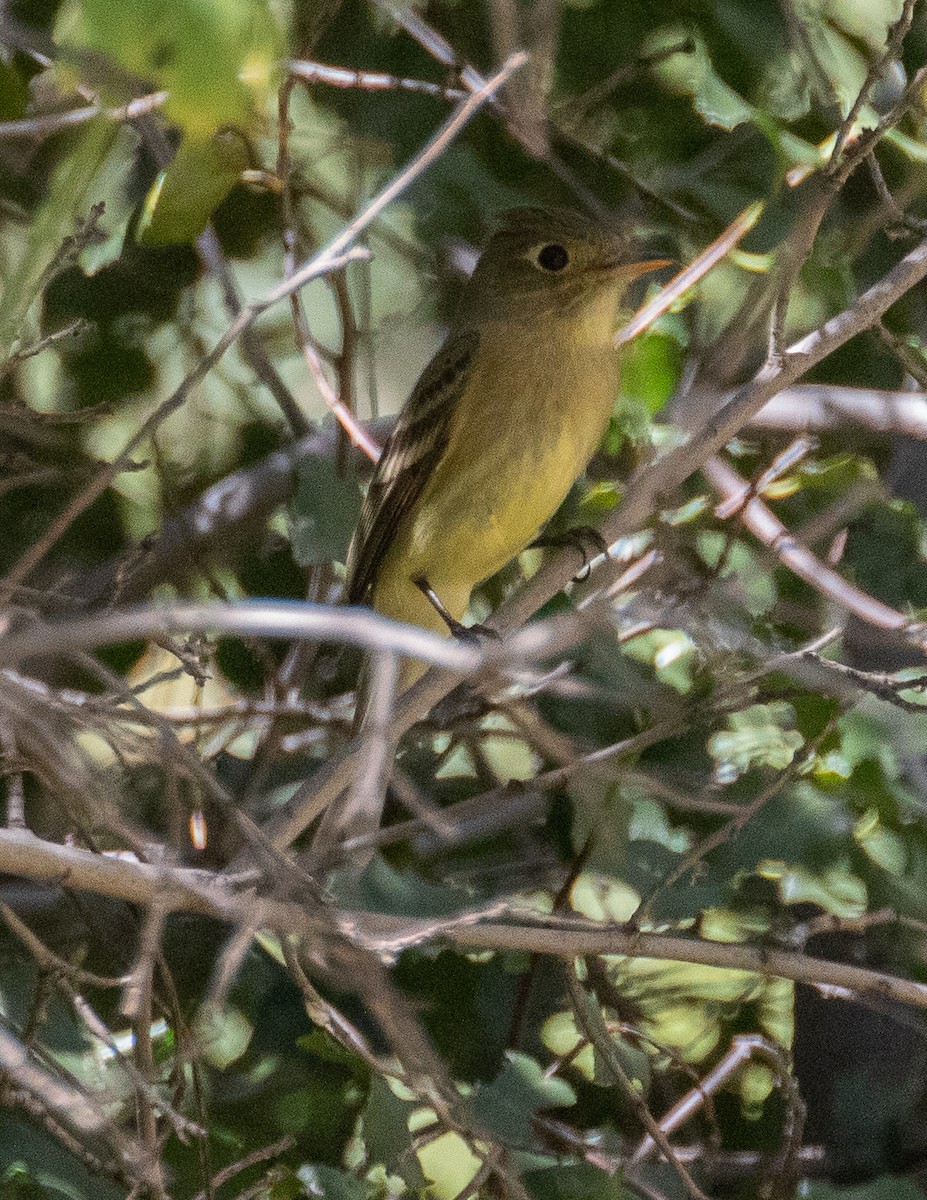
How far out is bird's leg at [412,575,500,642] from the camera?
138 inches

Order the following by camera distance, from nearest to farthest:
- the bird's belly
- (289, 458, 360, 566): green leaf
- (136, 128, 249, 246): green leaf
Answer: (136, 128, 249, 246): green leaf
(289, 458, 360, 566): green leaf
the bird's belly

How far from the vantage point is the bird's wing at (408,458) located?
3.61 metres

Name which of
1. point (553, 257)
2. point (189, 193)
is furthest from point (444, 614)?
point (189, 193)

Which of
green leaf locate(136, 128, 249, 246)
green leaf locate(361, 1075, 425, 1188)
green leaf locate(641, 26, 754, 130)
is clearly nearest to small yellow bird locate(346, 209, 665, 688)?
green leaf locate(641, 26, 754, 130)

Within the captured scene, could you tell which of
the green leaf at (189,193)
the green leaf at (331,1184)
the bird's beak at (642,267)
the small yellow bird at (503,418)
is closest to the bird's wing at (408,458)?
the small yellow bird at (503,418)

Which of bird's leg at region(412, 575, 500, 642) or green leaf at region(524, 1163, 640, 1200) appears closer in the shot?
green leaf at region(524, 1163, 640, 1200)

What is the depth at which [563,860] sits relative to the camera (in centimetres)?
330

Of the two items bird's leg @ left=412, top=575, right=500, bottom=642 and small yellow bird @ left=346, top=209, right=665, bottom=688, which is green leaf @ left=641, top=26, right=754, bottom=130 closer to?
small yellow bird @ left=346, top=209, right=665, bottom=688

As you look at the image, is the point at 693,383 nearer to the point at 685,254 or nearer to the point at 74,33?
the point at 685,254

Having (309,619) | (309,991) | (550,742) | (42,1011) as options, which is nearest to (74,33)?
(309,619)

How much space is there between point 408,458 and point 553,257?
595 mm

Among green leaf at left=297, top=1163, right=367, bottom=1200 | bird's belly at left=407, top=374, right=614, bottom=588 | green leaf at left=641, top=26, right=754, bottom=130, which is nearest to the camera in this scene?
green leaf at left=297, top=1163, right=367, bottom=1200

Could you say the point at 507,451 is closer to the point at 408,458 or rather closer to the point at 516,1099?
the point at 408,458

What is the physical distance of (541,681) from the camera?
2191 mm
